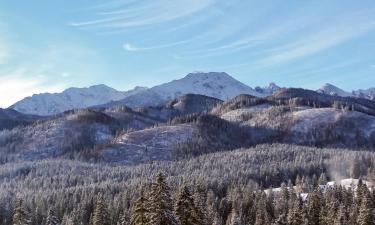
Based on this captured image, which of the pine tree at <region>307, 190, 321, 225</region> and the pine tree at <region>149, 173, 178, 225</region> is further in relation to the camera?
the pine tree at <region>307, 190, 321, 225</region>

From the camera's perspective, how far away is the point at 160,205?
46.1m

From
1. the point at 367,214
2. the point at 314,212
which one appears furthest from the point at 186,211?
the point at 314,212

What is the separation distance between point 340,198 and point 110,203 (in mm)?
77327

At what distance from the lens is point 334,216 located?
397 ft

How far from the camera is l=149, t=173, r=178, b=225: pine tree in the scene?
45750 millimetres

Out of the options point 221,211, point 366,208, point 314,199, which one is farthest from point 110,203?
point 366,208

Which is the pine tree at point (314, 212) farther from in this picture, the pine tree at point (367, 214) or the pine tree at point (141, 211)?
the pine tree at point (141, 211)

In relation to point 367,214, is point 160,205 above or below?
above

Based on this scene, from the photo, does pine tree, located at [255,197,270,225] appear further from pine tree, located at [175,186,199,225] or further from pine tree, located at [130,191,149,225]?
pine tree, located at [130,191,149,225]

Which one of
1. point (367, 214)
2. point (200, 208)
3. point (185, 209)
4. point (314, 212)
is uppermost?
point (185, 209)

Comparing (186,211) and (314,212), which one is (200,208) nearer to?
(186,211)

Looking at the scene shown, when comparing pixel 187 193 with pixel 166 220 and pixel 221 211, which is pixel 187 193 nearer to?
pixel 166 220

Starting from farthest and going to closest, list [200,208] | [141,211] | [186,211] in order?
[200,208]
[186,211]
[141,211]

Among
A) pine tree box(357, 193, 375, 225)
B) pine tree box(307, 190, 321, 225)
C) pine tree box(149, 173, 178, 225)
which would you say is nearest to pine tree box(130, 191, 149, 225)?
pine tree box(149, 173, 178, 225)
